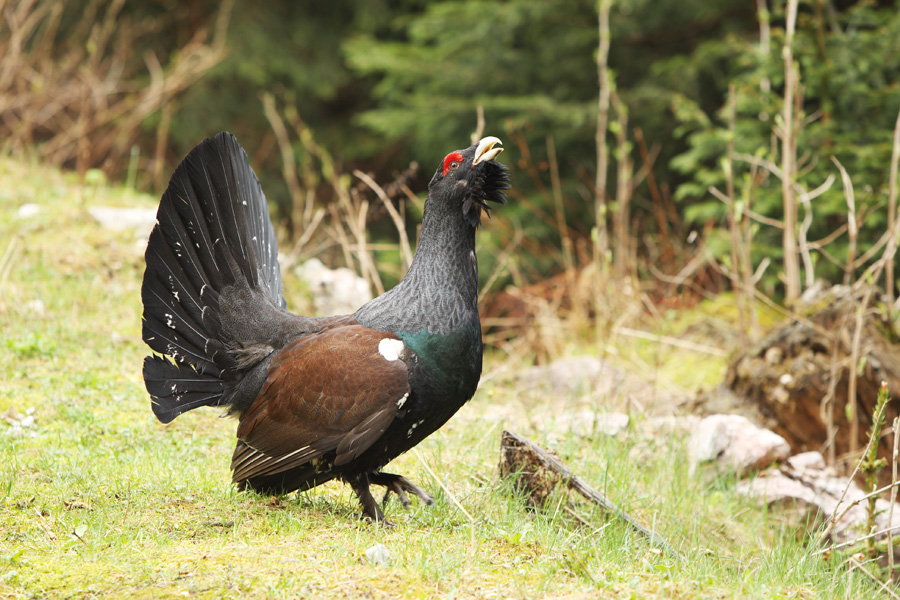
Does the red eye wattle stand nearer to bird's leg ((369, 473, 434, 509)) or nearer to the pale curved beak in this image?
the pale curved beak

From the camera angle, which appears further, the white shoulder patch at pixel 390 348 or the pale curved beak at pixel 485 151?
the pale curved beak at pixel 485 151

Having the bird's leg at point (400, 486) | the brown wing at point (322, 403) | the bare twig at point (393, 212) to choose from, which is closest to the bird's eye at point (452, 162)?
the brown wing at point (322, 403)

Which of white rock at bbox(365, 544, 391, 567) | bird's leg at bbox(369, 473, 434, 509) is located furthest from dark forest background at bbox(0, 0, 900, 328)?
white rock at bbox(365, 544, 391, 567)

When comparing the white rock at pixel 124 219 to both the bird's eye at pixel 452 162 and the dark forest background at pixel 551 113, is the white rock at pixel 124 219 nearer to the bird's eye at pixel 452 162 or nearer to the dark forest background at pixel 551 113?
the dark forest background at pixel 551 113

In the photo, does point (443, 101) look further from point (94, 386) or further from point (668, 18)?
point (94, 386)

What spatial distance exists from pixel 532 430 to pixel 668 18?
6414 mm

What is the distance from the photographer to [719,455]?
508 cm

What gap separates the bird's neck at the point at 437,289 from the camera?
3447 millimetres

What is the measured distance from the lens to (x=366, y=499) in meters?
3.55

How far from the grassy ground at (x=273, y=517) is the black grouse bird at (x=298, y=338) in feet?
0.98

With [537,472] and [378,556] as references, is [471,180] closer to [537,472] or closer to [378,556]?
[537,472]

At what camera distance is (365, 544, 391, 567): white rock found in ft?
9.54

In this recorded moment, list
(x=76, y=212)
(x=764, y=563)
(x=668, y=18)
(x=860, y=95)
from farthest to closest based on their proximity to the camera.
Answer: (x=668, y=18)
(x=76, y=212)
(x=860, y=95)
(x=764, y=563)

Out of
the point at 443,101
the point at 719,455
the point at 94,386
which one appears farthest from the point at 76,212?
the point at 719,455
